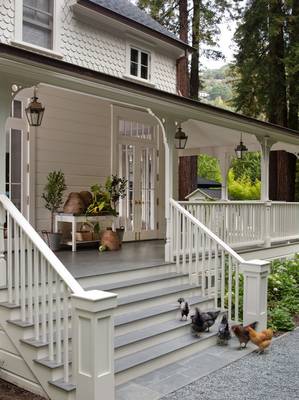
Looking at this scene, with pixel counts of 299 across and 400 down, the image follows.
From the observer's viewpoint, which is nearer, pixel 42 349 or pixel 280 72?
pixel 42 349

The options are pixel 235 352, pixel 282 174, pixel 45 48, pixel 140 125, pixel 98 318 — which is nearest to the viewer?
pixel 98 318

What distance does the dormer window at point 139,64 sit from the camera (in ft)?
35.9

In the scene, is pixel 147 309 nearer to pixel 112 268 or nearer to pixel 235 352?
pixel 112 268

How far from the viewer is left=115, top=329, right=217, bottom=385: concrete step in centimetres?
441

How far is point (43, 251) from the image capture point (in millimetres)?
4246

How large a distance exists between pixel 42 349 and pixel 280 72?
14.6 meters

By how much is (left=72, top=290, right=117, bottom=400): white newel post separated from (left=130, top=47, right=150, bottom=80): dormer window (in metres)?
8.25

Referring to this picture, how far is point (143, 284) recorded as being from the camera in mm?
5867

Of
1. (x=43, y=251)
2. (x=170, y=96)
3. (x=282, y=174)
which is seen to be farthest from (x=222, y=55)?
(x=43, y=251)

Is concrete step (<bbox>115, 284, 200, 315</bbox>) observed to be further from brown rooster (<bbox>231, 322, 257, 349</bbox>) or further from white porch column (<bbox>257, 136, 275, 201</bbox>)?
white porch column (<bbox>257, 136, 275, 201</bbox>)

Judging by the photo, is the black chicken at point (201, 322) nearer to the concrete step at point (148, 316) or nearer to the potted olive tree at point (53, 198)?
the concrete step at point (148, 316)

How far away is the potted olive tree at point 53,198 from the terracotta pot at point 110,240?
2.70 ft

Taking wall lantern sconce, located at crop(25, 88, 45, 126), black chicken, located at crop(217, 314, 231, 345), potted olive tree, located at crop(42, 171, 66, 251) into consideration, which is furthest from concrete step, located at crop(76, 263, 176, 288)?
wall lantern sconce, located at crop(25, 88, 45, 126)

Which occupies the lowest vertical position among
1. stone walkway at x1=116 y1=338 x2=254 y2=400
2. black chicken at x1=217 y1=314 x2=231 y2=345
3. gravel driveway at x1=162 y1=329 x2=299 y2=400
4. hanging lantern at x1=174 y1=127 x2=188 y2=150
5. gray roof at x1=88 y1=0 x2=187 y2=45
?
gravel driveway at x1=162 y1=329 x2=299 y2=400
